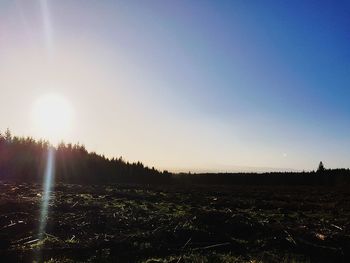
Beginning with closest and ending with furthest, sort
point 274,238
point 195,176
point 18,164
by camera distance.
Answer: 1. point 274,238
2. point 18,164
3. point 195,176

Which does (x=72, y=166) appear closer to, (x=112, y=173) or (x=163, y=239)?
(x=112, y=173)

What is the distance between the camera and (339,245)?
13.1 meters

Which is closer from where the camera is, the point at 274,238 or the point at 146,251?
the point at 146,251

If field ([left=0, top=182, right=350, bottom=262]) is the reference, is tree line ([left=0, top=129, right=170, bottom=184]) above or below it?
above

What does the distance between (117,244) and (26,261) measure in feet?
9.69

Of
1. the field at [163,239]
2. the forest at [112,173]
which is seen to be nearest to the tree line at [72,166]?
the forest at [112,173]

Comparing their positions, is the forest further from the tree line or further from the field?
the field

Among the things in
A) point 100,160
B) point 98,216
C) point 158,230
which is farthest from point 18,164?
point 158,230

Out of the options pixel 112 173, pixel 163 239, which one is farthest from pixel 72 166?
pixel 163 239

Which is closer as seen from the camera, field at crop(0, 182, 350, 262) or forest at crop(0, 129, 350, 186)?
field at crop(0, 182, 350, 262)

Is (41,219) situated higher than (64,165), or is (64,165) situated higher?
(64,165)

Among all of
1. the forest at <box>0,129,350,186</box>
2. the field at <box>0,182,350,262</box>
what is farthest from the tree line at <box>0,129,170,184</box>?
the field at <box>0,182,350,262</box>

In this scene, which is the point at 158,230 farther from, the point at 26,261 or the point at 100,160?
the point at 100,160

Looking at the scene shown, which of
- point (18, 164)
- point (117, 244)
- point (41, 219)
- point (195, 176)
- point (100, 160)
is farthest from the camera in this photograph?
point (100, 160)
